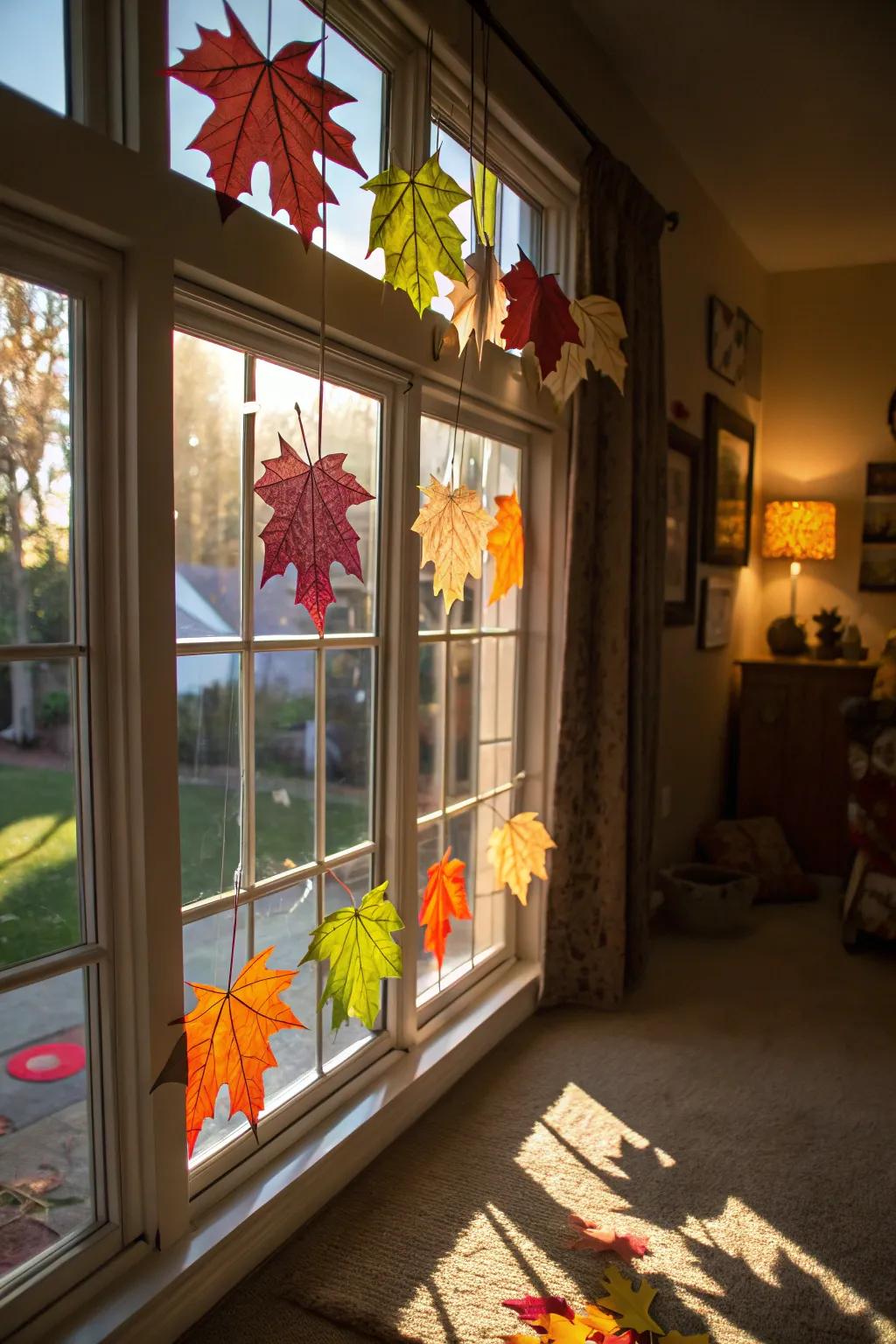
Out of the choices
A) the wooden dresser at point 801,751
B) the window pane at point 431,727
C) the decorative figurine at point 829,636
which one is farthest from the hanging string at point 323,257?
the decorative figurine at point 829,636

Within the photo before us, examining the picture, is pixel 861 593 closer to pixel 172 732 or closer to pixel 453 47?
pixel 453 47

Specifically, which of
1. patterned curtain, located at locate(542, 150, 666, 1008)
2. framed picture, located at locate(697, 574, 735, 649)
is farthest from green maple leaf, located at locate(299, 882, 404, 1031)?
framed picture, located at locate(697, 574, 735, 649)

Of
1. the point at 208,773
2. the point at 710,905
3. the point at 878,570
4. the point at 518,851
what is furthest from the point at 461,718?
the point at 878,570

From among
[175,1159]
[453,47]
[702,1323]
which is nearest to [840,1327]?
[702,1323]

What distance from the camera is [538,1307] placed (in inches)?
57.9

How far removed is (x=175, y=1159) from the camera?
1406 mm

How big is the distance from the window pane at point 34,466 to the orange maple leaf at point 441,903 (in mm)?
1111

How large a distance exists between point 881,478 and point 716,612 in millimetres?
1142

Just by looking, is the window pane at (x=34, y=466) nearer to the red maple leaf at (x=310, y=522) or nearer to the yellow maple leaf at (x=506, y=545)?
the red maple leaf at (x=310, y=522)

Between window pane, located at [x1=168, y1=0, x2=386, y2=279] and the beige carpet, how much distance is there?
1691 millimetres

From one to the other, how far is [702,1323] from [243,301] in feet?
5.73

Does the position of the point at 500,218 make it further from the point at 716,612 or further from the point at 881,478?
the point at 881,478

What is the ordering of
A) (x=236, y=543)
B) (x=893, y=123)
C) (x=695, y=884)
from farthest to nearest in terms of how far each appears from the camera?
(x=695, y=884)
(x=893, y=123)
(x=236, y=543)

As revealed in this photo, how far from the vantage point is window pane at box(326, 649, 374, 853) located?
6.10ft
